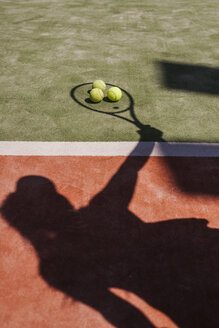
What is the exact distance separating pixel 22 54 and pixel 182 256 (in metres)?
7.93

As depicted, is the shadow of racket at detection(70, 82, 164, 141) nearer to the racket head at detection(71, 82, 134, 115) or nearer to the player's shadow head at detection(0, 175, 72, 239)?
the racket head at detection(71, 82, 134, 115)

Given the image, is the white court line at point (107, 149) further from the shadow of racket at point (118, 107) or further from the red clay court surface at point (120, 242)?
the shadow of racket at point (118, 107)

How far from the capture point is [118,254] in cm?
383

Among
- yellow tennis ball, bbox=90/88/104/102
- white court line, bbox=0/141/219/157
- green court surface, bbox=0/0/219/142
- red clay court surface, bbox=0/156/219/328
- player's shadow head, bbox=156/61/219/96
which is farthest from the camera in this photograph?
player's shadow head, bbox=156/61/219/96

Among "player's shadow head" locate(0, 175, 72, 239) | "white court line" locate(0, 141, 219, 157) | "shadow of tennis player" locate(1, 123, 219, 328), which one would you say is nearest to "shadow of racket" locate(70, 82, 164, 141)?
"white court line" locate(0, 141, 219, 157)

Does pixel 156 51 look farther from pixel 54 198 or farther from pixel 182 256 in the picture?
pixel 182 256

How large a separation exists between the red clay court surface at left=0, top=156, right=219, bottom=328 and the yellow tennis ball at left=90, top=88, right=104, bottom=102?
1964 mm

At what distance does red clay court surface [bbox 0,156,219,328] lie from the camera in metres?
3.29

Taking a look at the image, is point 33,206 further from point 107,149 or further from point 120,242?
point 107,149

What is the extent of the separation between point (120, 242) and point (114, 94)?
3.75 meters

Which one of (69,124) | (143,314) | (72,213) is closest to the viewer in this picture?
(143,314)

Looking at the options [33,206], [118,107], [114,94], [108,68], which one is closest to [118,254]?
[33,206]

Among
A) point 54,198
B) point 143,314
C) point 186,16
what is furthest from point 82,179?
point 186,16

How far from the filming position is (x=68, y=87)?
7.57 m
